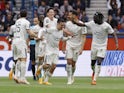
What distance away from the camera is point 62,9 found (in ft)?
117

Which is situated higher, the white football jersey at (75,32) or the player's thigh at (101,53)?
the white football jersey at (75,32)

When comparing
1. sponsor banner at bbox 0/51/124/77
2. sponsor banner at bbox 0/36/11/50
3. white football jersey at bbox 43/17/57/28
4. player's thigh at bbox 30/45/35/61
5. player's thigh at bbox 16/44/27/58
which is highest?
white football jersey at bbox 43/17/57/28

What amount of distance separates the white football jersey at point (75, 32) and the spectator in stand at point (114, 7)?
12.3 m

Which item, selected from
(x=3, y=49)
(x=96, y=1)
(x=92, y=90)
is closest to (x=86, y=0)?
(x=96, y=1)

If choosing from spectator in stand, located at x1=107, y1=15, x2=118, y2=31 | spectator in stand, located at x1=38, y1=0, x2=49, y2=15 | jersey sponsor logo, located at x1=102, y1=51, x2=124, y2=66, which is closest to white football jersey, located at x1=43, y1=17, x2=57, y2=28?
jersey sponsor logo, located at x1=102, y1=51, x2=124, y2=66

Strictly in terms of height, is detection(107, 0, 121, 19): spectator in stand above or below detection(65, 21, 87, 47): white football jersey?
below

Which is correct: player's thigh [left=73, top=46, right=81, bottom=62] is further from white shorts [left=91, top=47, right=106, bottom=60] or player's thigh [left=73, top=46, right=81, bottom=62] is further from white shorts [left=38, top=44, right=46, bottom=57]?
white shorts [left=38, top=44, right=46, bottom=57]

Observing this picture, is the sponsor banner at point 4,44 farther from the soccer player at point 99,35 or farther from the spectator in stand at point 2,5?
the soccer player at point 99,35

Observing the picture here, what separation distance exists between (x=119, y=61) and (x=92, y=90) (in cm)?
1010

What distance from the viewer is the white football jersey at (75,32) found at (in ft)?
75.5

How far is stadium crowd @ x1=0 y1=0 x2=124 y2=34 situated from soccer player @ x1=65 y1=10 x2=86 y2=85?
1065 centimetres

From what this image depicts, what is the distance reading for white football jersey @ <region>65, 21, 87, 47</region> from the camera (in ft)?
75.5

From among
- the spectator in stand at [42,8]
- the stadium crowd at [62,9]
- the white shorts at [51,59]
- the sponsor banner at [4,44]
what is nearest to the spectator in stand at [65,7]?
the stadium crowd at [62,9]

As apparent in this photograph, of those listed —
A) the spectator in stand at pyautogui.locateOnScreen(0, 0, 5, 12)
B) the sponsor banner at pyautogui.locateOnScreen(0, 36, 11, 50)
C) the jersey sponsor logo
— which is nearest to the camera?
the jersey sponsor logo
